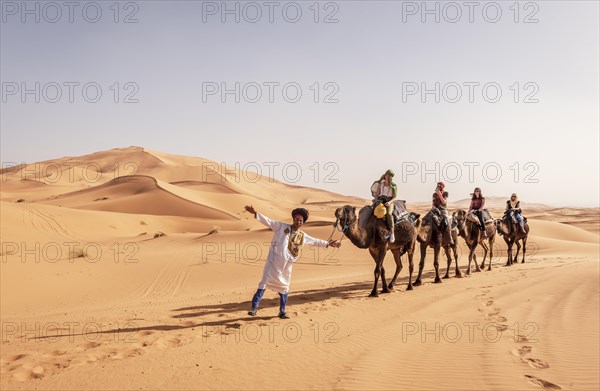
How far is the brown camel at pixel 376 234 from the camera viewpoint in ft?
30.1

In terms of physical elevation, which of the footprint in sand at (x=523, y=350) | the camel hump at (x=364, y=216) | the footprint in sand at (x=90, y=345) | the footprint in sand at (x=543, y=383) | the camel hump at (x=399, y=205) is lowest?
the footprint in sand at (x=90, y=345)

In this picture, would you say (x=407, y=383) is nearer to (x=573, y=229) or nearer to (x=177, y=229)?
(x=177, y=229)

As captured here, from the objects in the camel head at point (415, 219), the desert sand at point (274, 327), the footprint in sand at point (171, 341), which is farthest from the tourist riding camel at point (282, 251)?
the camel head at point (415, 219)

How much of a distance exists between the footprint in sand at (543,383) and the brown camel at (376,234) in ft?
14.9

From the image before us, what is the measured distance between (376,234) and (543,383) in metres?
5.76

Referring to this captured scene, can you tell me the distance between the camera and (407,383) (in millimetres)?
5105

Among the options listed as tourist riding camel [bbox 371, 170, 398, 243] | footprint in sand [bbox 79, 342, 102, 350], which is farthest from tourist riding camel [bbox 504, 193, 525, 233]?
footprint in sand [bbox 79, 342, 102, 350]

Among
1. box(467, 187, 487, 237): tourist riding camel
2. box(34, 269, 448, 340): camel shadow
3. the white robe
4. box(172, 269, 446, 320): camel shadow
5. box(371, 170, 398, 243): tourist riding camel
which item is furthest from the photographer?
box(467, 187, 487, 237): tourist riding camel

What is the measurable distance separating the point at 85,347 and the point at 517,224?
18.3m

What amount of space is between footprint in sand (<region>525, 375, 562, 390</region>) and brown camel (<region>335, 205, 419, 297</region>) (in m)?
4.53

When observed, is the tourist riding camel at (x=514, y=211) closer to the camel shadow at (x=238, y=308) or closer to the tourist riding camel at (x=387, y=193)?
the camel shadow at (x=238, y=308)

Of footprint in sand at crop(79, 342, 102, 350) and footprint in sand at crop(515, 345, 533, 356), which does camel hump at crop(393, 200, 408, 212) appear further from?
footprint in sand at crop(79, 342, 102, 350)

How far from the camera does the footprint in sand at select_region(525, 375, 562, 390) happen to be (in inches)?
194

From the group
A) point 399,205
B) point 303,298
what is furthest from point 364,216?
point 303,298
